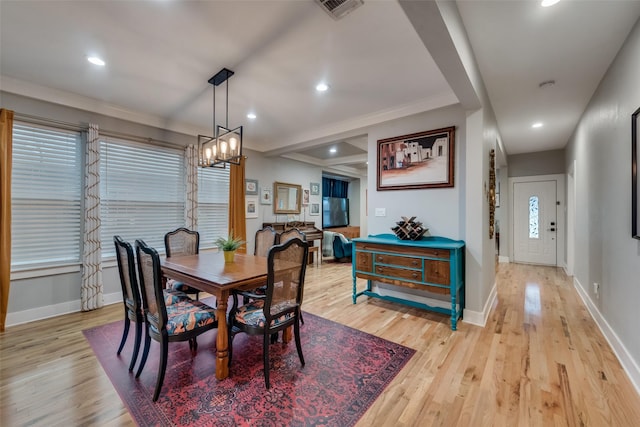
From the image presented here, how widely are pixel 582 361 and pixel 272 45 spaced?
361cm

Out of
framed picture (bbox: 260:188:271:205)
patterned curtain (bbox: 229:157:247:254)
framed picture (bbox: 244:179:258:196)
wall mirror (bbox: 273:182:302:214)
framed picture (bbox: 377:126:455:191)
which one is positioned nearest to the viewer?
framed picture (bbox: 377:126:455:191)

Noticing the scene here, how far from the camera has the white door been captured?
5.86 metres

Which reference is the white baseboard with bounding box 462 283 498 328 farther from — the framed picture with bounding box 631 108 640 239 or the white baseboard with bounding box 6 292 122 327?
the white baseboard with bounding box 6 292 122 327

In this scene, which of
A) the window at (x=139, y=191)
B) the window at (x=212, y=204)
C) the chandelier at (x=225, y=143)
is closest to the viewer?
the chandelier at (x=225, y=143)

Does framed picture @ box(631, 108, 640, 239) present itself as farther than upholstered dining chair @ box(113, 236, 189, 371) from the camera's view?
No

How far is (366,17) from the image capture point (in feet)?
6.08

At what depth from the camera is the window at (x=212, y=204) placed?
460 centimetres

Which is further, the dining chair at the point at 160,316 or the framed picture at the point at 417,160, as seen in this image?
the framed picture at the point at 417,160

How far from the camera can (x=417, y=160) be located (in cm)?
330

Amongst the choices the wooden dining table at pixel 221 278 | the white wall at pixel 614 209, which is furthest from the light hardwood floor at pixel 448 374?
the wooden dining table at pixel 221 278

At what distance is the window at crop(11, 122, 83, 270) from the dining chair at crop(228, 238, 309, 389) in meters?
2.76

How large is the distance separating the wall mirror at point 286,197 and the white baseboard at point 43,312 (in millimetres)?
3248

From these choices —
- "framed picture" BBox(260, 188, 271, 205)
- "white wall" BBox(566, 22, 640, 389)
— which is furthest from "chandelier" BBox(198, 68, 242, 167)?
"white wall" BBox(566, 22, 640, 389)

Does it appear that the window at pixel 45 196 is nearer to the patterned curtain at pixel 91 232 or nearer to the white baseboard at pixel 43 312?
the patterned curtain at pixel 91 232
